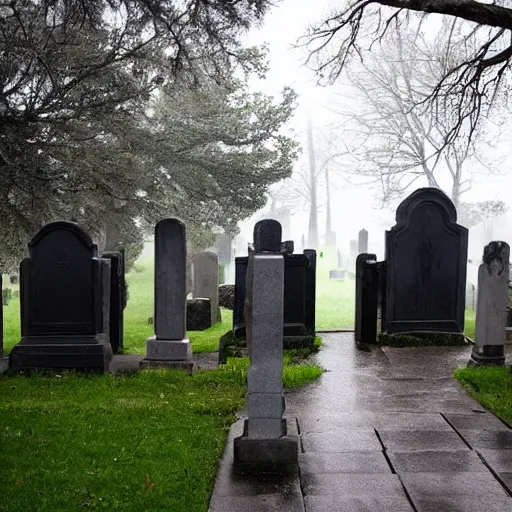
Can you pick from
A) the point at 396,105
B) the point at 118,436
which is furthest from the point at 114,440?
the point at 396,105

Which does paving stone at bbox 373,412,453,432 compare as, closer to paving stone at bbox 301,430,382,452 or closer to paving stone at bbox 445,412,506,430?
paving stone at bbox 445,412,506,430

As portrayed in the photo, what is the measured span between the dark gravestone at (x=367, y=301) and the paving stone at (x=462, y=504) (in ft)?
18.7

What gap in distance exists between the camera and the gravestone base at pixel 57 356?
8258 mm

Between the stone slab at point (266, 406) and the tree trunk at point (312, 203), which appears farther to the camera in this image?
the tree trunk at point (312, 203)

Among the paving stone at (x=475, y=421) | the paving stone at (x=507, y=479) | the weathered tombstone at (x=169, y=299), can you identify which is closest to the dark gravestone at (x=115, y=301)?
the weathered tombstone at (x=169, y=299)

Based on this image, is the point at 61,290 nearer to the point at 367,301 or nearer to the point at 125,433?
the point at 125,433

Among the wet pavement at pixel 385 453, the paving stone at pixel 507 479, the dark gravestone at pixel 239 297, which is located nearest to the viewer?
the wet pavement at pixel 385 453

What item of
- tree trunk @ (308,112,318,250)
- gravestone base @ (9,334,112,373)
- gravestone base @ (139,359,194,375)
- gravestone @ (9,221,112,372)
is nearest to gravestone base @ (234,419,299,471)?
gravestone base @ (139,359,194,375)

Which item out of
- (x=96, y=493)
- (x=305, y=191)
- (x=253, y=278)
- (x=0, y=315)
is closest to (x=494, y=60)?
(x=253, y=278)

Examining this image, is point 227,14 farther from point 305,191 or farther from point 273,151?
point 305,191

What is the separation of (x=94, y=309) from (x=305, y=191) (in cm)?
3891

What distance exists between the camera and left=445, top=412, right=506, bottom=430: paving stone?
5676 millimetres

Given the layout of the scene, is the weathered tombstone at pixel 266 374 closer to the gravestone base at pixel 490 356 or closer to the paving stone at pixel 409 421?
the paving stone at pixel 409 421

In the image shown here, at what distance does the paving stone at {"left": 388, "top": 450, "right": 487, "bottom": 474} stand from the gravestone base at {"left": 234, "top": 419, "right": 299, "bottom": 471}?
2.53 feet
